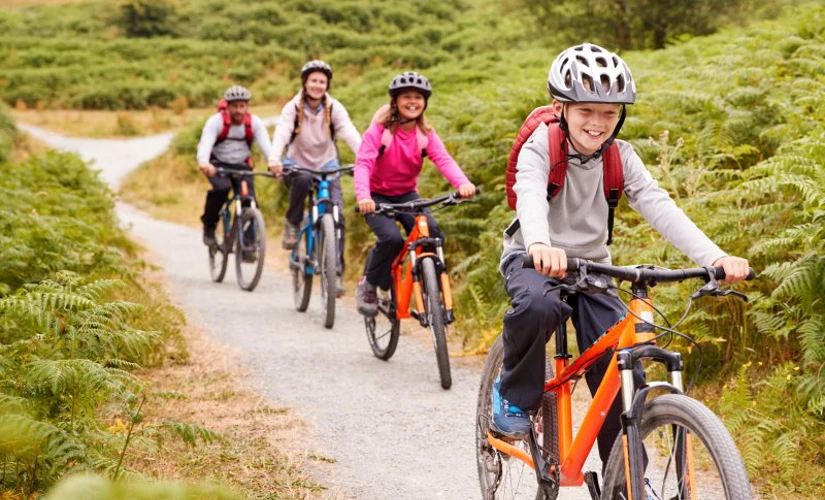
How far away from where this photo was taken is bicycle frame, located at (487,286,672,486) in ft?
9.85

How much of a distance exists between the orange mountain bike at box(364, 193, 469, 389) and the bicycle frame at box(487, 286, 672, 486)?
2559 mm

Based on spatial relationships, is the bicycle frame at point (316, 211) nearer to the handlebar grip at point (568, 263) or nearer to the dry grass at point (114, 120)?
the handlebar grip at point (568, 263)

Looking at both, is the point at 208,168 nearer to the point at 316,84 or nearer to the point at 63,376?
the point at 316,84

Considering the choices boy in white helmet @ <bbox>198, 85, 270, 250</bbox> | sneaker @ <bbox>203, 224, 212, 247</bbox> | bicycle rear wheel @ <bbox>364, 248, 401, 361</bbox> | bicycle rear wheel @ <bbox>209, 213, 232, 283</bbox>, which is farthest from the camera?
sneaker @ <bbox>203, 224, 212, 247</bbox>

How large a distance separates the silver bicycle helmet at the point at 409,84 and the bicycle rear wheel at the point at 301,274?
2.75 metres

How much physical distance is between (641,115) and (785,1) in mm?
16402

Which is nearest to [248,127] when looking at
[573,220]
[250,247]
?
[250,247]

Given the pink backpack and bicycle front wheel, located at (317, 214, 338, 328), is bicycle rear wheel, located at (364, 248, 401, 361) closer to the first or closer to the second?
bicycle front wheel, located at (317, 214, 338, 328)

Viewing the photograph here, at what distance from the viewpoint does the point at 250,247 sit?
36.4 feet

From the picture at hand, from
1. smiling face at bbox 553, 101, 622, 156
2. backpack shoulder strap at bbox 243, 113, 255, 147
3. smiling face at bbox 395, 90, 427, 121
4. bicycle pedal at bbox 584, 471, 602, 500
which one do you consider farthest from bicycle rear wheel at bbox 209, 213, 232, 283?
bicycle pedal at bbox 584, 471, 602, 500

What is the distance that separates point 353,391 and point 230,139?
5407 millimetres

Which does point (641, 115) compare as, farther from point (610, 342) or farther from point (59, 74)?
point (59, 74)

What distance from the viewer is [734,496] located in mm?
2617

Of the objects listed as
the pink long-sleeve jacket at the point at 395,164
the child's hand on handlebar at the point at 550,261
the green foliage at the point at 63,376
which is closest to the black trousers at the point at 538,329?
the child's hand on handlebar at the point at 550,261
